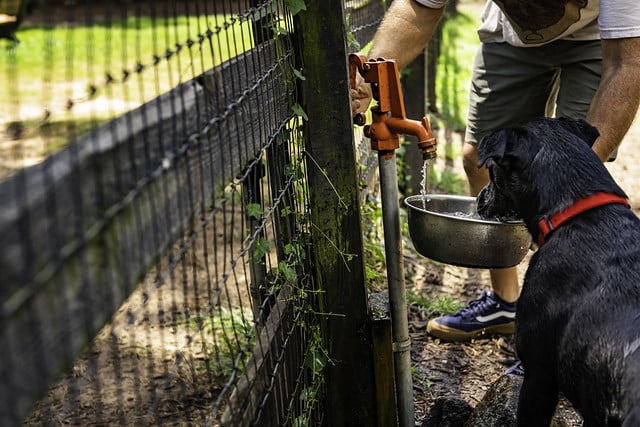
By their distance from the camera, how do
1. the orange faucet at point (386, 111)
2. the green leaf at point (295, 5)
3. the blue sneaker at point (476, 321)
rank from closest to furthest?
the green leaf at point (295, 5)
the orange faucet at point (386, 111)
the blue sneaker at point (476, 321)

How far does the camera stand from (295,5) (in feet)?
8.26

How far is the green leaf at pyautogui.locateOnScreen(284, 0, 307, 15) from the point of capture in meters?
2.51

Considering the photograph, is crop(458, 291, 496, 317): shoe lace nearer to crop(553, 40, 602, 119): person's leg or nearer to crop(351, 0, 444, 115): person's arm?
crop(553, 40, 602, 119): person's leg

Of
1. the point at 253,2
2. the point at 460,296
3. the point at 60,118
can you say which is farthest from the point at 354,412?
the point at 60,118

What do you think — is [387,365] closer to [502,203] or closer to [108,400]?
[502,203]

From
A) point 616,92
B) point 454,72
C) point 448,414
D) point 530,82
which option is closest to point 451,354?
point 448,414

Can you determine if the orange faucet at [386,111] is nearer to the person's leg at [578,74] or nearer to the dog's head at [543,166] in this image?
the dog's head at [543,166]

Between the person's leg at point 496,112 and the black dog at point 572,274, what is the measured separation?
1.01 m

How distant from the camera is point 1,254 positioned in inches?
39.9

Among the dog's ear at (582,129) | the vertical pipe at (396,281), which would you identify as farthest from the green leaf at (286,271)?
the dog's ear at (582,129)

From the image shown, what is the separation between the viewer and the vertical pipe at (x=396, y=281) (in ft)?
9.93

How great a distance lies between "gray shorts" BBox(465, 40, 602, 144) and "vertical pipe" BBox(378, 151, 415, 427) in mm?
1448

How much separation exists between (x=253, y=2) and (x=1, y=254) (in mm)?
1681

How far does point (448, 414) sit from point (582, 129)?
1.34m
